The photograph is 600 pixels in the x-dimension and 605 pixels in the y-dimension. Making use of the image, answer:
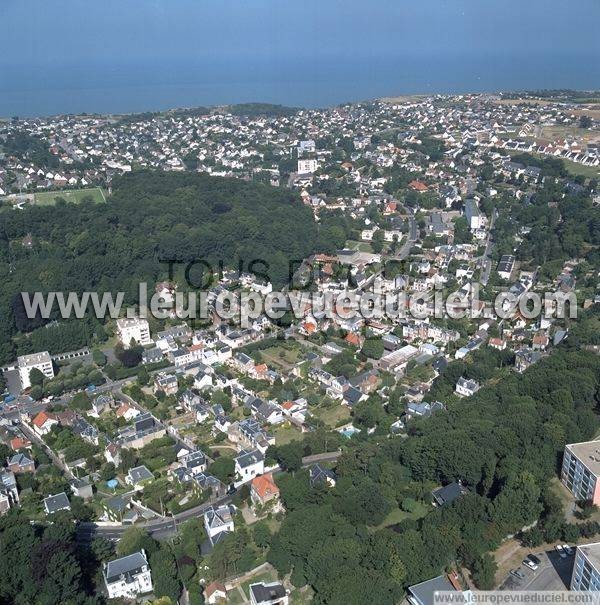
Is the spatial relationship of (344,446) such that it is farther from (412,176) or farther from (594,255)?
(412,176)

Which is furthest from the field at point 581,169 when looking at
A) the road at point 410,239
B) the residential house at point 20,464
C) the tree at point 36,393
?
the residential house at point 20,464

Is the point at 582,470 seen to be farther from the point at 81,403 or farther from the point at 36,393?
the point at 36,393

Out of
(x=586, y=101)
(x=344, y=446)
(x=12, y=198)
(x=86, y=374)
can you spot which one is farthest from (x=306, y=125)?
(x=344, y=446)

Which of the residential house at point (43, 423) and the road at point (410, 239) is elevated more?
the road at point (410, 239)

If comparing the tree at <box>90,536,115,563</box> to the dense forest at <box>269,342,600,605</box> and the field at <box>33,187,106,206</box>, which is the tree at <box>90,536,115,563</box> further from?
the field at <box>33,187,106,206</box>

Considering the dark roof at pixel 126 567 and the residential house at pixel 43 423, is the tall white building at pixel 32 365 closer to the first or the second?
the residential house at pixel 43 423
